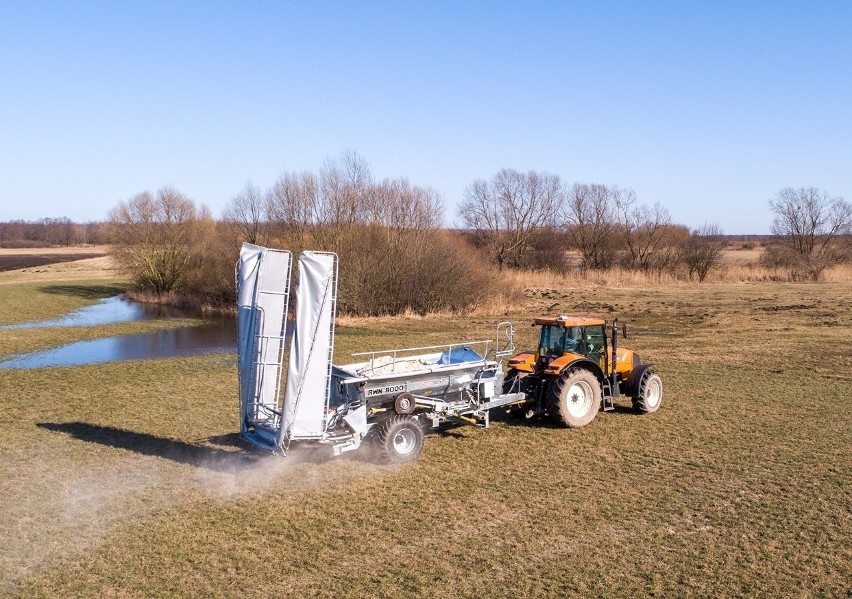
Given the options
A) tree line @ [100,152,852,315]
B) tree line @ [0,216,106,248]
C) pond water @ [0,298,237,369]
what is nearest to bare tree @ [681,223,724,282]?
tree line @ [100,152,852,315]

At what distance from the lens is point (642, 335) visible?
2741 centimetres

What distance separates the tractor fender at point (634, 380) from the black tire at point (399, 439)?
4976 mm

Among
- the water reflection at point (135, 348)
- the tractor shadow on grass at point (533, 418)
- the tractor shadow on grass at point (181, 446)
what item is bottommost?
the water reflection at point (135, 348)

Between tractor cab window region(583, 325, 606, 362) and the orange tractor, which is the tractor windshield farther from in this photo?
tractor cab window region(583, 325, 606, 362)

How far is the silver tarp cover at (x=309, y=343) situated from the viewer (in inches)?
352

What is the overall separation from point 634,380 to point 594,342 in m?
1.38

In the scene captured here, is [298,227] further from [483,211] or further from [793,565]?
[793,565]

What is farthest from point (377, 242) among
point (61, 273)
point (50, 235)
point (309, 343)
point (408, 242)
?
point (50, 235)

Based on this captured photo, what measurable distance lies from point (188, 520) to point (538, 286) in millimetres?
46999

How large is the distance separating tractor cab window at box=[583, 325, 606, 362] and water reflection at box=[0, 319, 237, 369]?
53.5 feet

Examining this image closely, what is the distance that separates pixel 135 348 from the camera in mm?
27234

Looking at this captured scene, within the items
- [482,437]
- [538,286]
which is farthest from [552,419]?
[538,286]

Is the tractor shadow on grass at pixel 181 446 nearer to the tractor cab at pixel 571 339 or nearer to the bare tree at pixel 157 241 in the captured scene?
the tractor cab at pixel 571 339

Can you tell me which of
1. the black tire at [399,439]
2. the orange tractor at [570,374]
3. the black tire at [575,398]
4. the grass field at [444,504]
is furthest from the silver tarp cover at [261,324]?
the black tire at [575,398]
